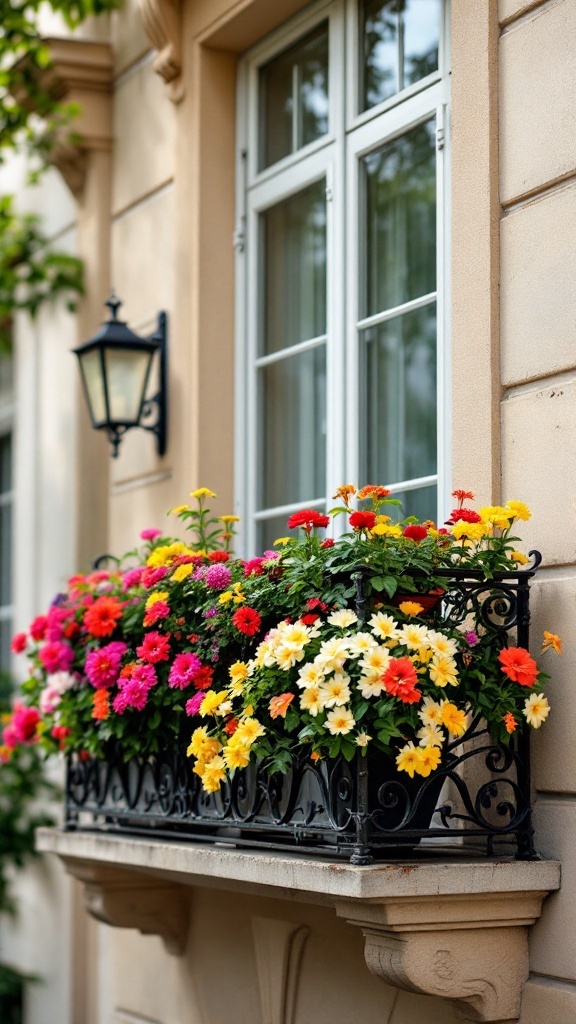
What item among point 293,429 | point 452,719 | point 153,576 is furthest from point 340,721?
point 293,429

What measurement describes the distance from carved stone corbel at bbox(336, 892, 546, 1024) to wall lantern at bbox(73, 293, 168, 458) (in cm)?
254

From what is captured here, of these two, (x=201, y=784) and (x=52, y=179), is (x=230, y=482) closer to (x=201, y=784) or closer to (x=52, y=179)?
(x=201, y=784)

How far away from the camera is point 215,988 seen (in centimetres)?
519

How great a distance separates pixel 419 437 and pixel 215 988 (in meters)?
2.14

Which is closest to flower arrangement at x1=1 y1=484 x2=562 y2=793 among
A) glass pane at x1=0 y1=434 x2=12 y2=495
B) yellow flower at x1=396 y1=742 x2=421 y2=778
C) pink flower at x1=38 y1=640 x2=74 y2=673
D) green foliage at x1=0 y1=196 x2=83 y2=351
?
yellow flower at x1=396 y1=742 x2=421 y2=778

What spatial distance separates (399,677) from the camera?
328 centimetres

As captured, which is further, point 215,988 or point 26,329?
Answer: point 26,329

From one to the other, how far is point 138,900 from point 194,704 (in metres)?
1.65

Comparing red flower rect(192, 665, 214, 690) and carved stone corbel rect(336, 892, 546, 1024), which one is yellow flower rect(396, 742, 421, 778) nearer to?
carved stone corbel rect(336, 892, 546, 1024)

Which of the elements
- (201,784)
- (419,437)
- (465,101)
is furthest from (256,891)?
(465,101)

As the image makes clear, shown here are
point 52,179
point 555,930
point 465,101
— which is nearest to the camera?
point 555,930

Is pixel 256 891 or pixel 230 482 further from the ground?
pixel 230 482

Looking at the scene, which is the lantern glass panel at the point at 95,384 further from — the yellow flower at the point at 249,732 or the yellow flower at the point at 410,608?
the yellow flower at the point at 410,608

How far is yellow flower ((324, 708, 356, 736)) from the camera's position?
10.8 feet
